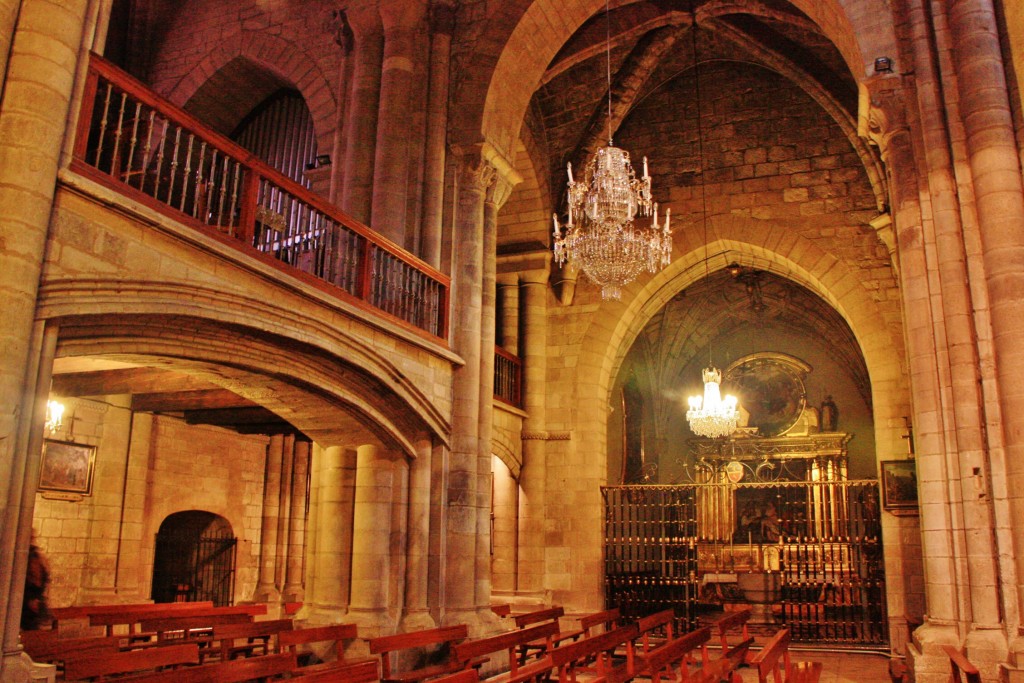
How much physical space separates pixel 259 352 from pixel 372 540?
273 cm

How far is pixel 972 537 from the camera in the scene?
22.9 feet

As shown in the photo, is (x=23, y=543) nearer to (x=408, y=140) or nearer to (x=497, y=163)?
(x=408, y=140)

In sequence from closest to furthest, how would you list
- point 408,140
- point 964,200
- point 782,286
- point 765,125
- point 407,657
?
point 964,200
point 407,657
point 408,140
point 765,125
point 782,286

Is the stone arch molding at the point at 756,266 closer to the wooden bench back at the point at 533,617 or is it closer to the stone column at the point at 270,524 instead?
the wooden bench back at the point at 533,617

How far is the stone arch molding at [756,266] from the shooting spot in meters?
13.3

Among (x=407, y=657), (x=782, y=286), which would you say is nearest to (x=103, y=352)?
(x=407, y=657)

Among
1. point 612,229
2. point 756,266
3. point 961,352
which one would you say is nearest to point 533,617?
point 612,229

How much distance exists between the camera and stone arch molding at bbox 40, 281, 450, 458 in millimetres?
5754

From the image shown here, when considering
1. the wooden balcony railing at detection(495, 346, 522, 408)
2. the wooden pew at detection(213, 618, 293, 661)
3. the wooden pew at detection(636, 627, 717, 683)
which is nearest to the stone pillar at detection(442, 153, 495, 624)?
the wooden pew at detection(213, 618, 293, 661)

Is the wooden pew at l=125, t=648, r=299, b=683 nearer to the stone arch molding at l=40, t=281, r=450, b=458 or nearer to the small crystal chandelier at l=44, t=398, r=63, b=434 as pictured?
the stone arch molding at l=40, t=281, r=450, b=458

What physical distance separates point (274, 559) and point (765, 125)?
437 inches

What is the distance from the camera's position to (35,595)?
9.19 m

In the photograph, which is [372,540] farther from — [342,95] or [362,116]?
[342,95]

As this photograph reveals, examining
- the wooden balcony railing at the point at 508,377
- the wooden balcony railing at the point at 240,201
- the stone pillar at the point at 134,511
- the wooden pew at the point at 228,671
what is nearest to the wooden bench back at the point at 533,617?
the wooden balcony railing at the point at 240,201
